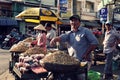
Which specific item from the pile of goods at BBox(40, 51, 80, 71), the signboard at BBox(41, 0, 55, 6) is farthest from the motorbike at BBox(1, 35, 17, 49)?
the pile of goods at BBox(40, 51, 80, 71)

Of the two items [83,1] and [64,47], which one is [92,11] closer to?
[83,1]

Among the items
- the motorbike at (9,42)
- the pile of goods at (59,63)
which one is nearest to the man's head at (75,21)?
the pile of goods at (59,63)


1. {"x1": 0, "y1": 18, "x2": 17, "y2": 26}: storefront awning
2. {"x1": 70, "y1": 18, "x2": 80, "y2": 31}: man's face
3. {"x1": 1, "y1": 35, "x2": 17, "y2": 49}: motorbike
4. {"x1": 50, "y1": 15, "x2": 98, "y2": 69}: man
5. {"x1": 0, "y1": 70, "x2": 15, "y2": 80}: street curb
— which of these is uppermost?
{"x1": 70, "y1": 18, "x2": 80, "y2": 31}: man's face

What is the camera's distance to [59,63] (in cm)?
597

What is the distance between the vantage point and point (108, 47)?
10.5 metres

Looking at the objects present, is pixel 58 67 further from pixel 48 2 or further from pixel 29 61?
pixel 48 2

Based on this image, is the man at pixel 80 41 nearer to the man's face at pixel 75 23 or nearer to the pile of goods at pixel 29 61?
the man's face at pixel 75 23

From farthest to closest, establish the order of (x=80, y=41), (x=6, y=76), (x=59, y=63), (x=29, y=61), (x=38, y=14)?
(x=38, y=14) < (x=6, y=76) < (x=80, y=41) < (x=29, y=61) < (x=59, y=63)

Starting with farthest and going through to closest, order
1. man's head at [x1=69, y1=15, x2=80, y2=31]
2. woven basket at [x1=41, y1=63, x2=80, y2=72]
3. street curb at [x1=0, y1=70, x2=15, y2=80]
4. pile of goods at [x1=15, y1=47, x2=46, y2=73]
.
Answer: street curb at [x1=0, y1=70, x2=15, y2=80]
man's head at [x1=69, y1=15, x2=80, y2=31]
pile of goods at [x1=15, y1=47, x2=46, y2=73]
woven basket at [x1=41, y1=63, x2=80, y2=72]

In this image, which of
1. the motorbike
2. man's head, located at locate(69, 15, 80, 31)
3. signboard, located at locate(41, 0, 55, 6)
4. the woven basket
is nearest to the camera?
the woven basket

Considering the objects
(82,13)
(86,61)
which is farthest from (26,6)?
(86,61)

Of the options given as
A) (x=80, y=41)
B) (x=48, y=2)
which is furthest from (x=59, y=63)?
(x=48, y=2)

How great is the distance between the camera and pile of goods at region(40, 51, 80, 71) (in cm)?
597

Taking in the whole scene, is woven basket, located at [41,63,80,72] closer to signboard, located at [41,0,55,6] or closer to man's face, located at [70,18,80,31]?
man's face, located at [70,18,80,31]
